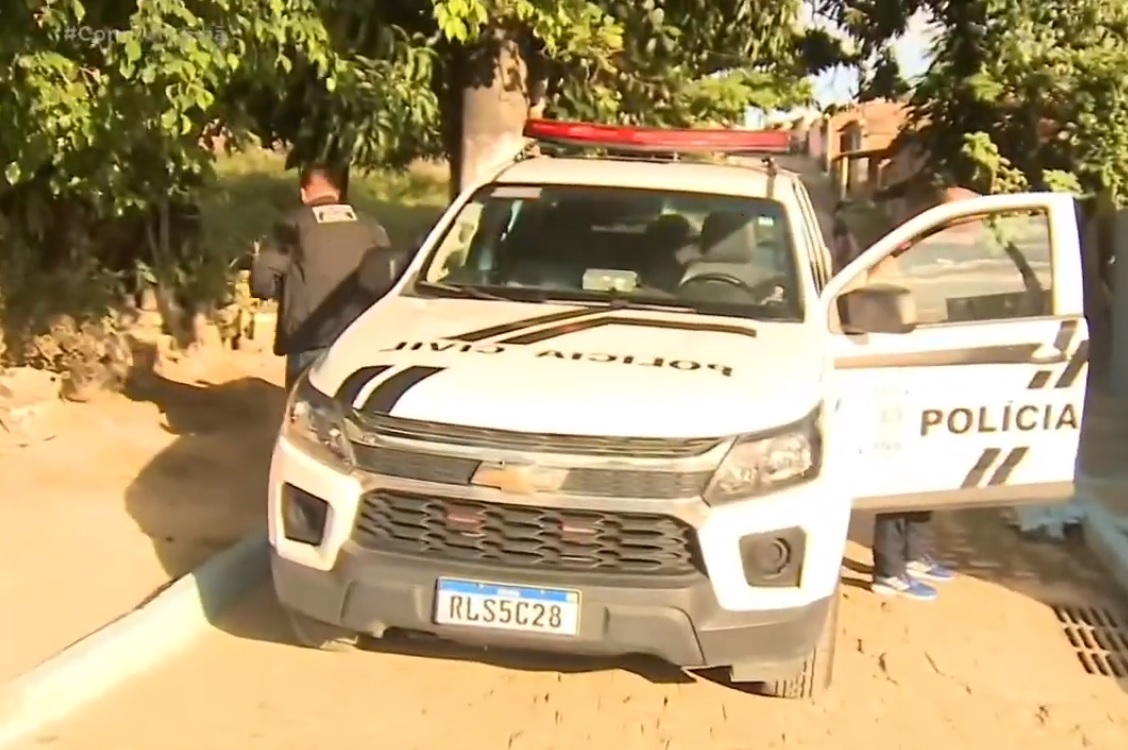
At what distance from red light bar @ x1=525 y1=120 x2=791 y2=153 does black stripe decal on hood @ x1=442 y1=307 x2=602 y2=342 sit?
51.1 inches

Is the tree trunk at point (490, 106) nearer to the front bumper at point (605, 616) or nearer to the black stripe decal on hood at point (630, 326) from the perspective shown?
the black stripe decal on hood at point (630, 326)

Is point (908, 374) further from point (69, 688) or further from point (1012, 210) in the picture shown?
point (69, 688)

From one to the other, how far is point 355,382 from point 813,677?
6.18 ft

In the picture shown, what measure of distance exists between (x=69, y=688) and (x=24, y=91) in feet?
10.3

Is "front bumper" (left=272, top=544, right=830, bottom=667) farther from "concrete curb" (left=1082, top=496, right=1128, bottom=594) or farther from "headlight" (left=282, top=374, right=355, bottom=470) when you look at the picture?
"concrete curb" (left=1082, top=496, right=1128, bottom=594)

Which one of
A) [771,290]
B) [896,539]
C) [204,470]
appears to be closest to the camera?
[771,290]

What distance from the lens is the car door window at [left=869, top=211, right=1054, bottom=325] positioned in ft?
20.8

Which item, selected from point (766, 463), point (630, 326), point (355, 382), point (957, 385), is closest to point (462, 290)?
point (630, 326)

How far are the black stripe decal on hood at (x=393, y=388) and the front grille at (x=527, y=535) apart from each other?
28cm

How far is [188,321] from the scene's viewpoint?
1055cm

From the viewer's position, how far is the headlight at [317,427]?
493cm

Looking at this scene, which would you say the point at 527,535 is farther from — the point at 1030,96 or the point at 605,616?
the point at 1030,96

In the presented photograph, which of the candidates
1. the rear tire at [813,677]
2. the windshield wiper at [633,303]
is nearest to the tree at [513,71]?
the windshield wiper at [633,303]

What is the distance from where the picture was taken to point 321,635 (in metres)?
5.28
